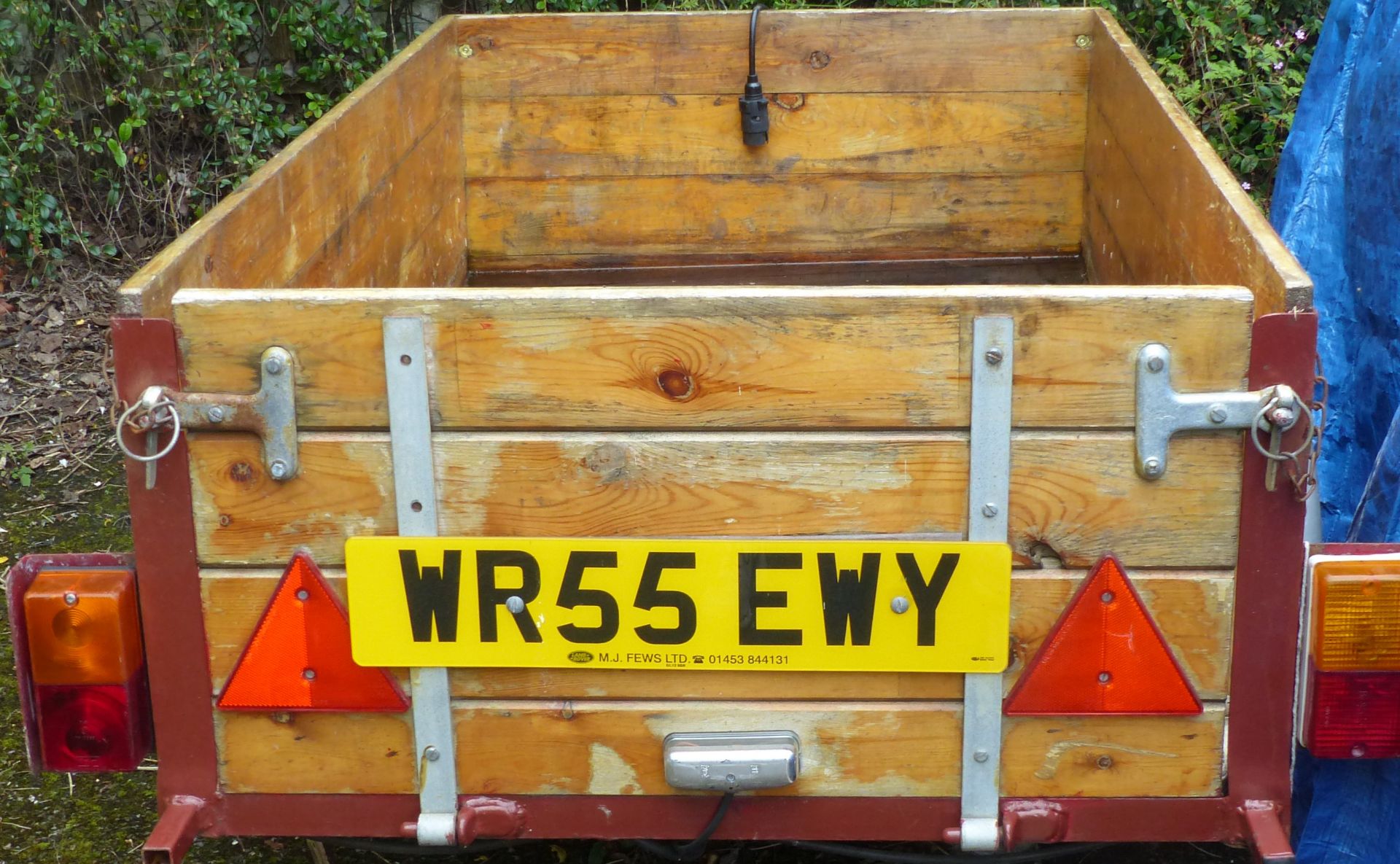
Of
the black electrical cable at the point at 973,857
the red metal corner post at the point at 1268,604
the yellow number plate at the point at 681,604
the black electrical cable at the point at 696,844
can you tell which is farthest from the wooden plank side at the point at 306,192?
the red metal corner post at the point at 1268,604

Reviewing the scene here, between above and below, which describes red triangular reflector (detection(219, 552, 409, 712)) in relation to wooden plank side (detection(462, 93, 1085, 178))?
below

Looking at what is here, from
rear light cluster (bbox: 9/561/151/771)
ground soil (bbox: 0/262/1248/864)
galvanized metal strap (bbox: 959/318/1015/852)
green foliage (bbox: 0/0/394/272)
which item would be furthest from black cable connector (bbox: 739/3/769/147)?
green foliage (bbox: 0/0/394/272)

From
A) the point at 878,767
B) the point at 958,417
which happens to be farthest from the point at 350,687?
the point at 958,417

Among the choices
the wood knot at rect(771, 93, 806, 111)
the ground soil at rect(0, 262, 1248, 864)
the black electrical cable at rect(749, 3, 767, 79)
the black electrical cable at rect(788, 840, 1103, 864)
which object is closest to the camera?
the black electrical cable at rect(788, 840, 1103, 864)

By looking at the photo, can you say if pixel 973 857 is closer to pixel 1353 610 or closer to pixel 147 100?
pixel 1353 610

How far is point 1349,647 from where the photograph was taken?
5.31ft

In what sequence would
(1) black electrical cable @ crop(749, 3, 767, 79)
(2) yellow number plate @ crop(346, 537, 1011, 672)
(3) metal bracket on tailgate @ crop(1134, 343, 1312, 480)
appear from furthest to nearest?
1. (1) black electrical cable @ crop(749, 3, 767, 79)
2. (2) yellow number plate @ crop(346, 537, 1011, 672)
3. (3) metal bracket on tailgate @ crop(1134, 343, 1312, 480)

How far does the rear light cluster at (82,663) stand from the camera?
66.4 inches

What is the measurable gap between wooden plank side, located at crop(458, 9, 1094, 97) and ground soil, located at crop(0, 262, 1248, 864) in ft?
4.84

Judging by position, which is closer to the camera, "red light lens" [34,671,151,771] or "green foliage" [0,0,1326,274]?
"red light lens" [34,671,151,771]

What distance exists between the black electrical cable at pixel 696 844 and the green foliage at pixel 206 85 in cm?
402

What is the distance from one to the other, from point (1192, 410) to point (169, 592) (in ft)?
3.89

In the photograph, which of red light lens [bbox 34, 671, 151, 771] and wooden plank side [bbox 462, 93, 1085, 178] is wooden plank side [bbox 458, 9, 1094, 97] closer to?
wooden plank side [bbox 462, 93, 1085, 178]

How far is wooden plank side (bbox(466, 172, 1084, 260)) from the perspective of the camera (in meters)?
3.50
